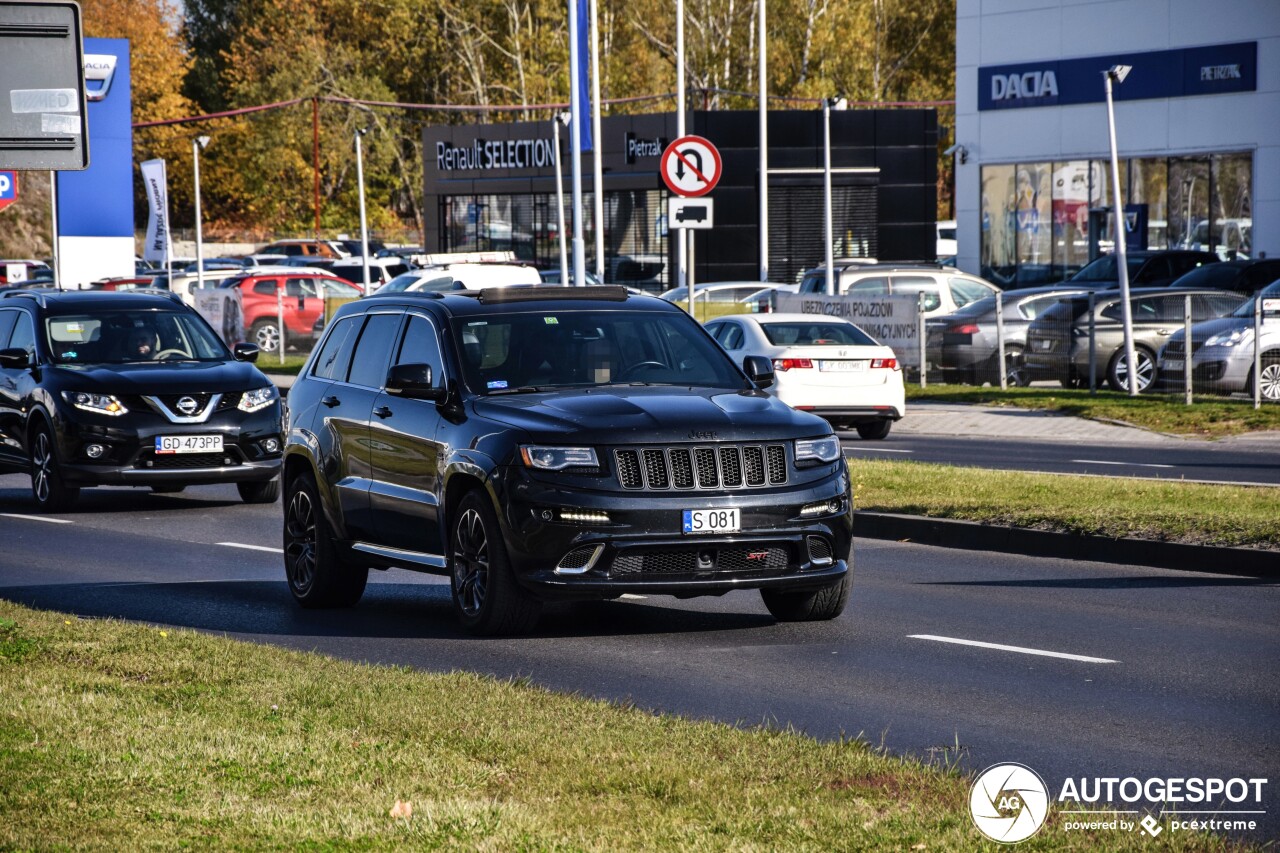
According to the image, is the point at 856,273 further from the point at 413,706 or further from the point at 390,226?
the point at 390,226

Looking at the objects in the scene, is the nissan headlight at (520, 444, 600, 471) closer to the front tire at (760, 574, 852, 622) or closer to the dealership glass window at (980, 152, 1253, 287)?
the front tire at (760, 574, 852, 622)

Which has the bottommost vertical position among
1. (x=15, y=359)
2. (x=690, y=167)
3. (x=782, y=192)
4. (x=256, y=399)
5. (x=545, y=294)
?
(x=256, y=399)

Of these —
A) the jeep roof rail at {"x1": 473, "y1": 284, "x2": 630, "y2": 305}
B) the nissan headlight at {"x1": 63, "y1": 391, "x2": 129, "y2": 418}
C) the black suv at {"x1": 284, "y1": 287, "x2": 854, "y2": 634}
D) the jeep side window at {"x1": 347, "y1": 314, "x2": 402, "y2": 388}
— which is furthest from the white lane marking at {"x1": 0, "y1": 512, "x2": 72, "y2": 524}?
the jeep roof rail at {"x1": 473, "y1": 284, "x2": 630, "y2": 305}

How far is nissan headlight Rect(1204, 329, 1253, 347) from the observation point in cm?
2598

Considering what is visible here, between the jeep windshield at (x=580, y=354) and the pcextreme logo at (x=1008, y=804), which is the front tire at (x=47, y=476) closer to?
the jeep windshield at (x=580, y=354)

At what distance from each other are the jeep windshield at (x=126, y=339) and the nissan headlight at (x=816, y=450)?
29.8ft

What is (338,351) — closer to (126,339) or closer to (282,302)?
(126,339)

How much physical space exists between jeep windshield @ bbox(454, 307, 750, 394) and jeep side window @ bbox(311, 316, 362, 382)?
1.27 meters

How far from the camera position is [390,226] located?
94.3m

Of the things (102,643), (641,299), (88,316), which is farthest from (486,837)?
(88,316)

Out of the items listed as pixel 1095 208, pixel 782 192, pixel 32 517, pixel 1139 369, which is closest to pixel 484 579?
pixel 32 517

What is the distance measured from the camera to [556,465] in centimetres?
907

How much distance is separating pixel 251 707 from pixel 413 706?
0.60 meters

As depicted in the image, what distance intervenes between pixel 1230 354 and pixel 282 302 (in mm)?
22038
